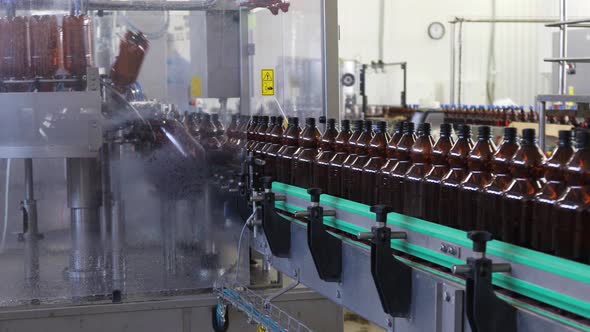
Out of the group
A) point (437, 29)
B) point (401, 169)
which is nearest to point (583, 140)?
point (401, 169)

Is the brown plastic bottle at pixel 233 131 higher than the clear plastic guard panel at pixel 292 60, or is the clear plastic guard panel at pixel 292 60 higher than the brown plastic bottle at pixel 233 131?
the clear plastic guard panel at pixel 292 60

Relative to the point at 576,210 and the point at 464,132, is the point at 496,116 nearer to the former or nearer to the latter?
the point at 464,132

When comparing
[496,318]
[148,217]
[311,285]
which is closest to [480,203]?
[496,318]

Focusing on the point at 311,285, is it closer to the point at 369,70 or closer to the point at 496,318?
the point at 496,318

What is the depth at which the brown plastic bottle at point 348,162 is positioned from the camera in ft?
5.24

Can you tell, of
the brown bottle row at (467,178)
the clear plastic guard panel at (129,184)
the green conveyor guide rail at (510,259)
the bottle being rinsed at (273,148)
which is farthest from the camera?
the clear plastic guard panel at (129,184)

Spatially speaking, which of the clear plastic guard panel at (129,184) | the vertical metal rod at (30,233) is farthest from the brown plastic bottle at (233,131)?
the vertical metal rod at (30,233)

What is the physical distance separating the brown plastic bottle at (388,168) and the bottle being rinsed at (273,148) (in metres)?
0.56

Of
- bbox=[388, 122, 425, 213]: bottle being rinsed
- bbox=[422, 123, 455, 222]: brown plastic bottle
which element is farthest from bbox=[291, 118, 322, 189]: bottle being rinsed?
bbox=[422, 123, 455, 222]: brown plastic bottle

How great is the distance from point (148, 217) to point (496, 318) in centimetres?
169

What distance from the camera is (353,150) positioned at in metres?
1.63

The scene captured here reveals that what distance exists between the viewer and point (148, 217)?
255cm

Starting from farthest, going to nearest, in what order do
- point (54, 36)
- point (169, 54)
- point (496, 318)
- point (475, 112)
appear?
point (475, 112)
point (169, 54)
point (54, 36)
point (496, 318)

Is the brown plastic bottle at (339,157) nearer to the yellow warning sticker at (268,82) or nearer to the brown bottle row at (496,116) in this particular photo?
the yellow warning sticker at (268,82)
